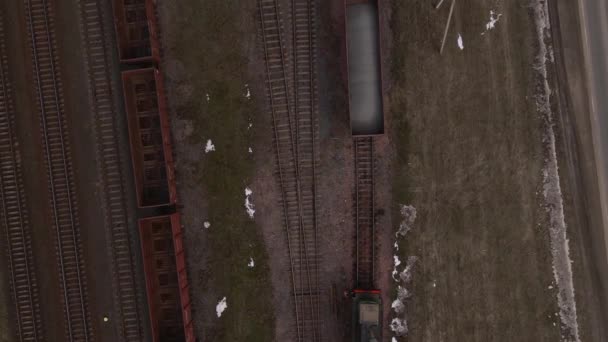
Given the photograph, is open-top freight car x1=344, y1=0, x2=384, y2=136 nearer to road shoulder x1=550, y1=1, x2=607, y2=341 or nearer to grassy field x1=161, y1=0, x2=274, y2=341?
grassy field x1=161, y1=0, x2=274, y2=341

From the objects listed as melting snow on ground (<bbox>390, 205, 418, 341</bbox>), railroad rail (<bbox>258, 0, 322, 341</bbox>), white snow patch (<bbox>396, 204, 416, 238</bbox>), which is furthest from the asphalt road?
railroad rail (<bbox>258, 0, 322, 341</bbox>)

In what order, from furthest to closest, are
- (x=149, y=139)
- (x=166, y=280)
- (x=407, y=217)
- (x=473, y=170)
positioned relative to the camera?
(x=166, y=280), (x=149, y=139), (x=407, y=217), (x=473, y=170)

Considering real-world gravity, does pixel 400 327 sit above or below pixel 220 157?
below

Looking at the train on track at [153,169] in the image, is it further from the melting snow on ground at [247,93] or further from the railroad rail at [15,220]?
the railroad rail at [15,220]

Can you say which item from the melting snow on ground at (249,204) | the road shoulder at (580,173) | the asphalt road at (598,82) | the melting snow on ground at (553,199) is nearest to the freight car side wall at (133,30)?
the melting snow on ground at (249,204)

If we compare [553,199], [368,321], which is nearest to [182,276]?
[368,321]

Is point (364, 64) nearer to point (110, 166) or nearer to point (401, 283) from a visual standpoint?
point (401, 283)
